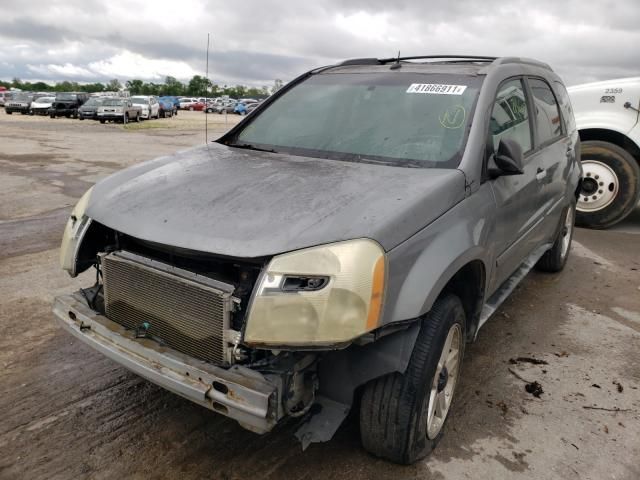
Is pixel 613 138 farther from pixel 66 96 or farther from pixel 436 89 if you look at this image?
pixel 66 96

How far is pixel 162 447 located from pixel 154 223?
1118mm

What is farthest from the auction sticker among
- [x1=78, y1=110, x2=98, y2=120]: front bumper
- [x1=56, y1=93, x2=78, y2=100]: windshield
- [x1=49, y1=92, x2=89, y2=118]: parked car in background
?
[x1=56, y1=93, x2=78, y2=100]: windshield

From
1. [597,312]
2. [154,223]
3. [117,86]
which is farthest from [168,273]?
[117,86]

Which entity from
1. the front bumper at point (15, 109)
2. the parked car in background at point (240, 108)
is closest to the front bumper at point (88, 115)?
the front bumper at point (15, 109)

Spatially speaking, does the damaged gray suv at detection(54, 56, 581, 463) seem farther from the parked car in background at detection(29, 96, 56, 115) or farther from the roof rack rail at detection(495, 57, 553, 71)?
the parked car in background at detection(29, 96, 56, 115)

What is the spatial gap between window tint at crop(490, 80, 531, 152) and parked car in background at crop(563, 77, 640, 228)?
4.22 m

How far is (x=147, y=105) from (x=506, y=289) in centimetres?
3439

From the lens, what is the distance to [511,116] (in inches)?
139

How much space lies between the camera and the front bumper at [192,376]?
2.06 metres

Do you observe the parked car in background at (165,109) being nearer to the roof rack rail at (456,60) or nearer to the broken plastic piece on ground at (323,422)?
the roof rack rail at (456,60)

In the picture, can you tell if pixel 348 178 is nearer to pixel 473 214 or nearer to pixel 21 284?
pixel 473 214

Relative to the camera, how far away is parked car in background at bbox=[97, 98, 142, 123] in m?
29.6

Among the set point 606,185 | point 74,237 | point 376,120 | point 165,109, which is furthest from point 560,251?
point 165,109

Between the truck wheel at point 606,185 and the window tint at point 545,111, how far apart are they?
10.2ft
